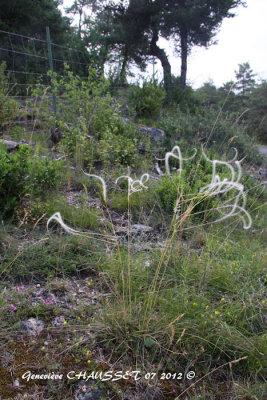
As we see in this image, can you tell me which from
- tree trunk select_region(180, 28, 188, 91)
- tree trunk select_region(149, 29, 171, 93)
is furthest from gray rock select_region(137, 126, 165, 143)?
tree trunk select_region(149, 29, 171, 93)

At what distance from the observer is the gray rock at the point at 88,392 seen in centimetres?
134

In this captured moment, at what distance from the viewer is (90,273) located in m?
2.18

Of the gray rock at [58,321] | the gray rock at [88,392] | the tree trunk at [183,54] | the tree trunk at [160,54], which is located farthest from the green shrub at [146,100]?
the gray rock at [88,392]

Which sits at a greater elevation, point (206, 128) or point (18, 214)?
point (206, 128)

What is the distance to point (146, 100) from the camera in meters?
7.58

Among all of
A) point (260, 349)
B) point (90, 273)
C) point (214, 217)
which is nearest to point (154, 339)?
point (260, 349)

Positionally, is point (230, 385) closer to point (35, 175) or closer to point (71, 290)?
point (71, 290)

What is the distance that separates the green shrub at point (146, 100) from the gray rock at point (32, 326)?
261 inches

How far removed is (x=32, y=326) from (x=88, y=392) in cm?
50

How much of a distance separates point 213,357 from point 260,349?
0.25 metres

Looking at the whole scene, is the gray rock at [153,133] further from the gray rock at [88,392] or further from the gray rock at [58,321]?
the gray rock at [88,392]

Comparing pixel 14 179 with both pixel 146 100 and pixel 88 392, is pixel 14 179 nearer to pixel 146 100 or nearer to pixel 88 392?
pixel 88 392

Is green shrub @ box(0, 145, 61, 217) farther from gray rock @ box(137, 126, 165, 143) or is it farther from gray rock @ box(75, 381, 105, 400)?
gray rock @ box(137, 126, 165, 143)

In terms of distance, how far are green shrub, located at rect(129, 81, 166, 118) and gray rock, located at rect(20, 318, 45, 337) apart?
21.7 ft
